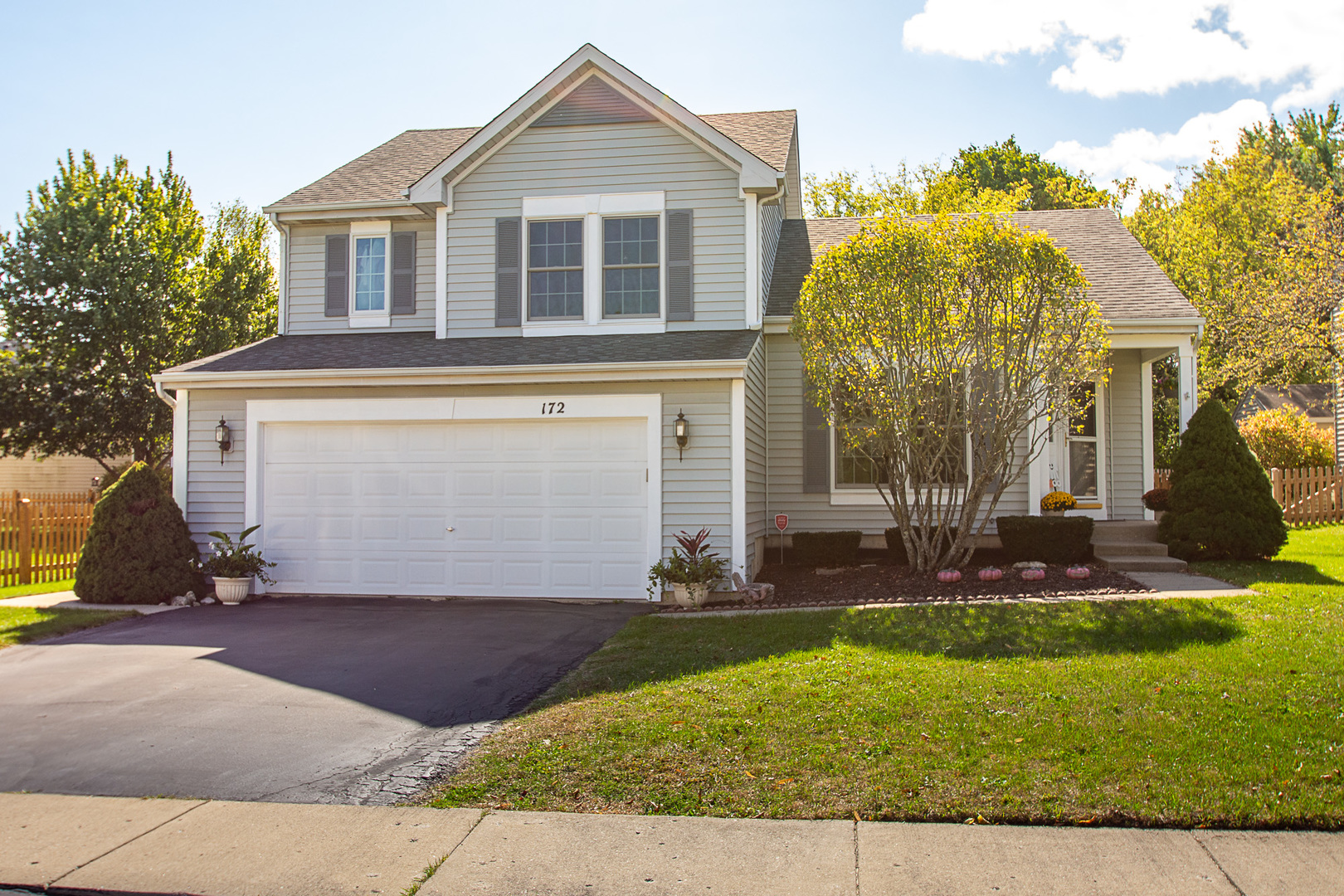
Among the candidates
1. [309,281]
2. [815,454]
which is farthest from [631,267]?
[309,281]

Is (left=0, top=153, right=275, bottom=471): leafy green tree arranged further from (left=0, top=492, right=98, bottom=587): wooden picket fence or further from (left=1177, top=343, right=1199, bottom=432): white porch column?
(left=1177, top=343, right=1199, bottom=432): white porch column

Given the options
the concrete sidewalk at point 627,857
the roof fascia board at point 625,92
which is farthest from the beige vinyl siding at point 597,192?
the concrete sidewalk at point 627,857

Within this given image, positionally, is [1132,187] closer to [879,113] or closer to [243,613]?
[879,113]

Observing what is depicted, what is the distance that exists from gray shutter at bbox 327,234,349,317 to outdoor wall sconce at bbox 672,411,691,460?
6.10 m

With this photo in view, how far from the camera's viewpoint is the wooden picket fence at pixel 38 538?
13.5 meters

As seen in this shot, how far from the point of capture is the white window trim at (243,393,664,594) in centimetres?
1093

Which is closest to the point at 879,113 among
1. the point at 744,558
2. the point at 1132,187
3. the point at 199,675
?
the point at 744,558

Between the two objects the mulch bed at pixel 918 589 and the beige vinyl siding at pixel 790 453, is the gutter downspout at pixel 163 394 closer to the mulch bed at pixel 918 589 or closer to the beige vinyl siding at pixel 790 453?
the mulch bed at pixel 918 589

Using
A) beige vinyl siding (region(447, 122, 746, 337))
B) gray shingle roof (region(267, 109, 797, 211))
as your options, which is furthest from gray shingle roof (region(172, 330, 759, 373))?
gray shingle roof (region(267, 109, 797, 211))

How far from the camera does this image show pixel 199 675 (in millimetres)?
7223

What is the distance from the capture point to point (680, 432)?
10.8 meters

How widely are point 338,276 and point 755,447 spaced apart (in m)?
6.95

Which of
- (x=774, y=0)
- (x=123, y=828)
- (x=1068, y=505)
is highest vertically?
(x=774, y=0)

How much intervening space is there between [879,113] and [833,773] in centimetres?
1474
